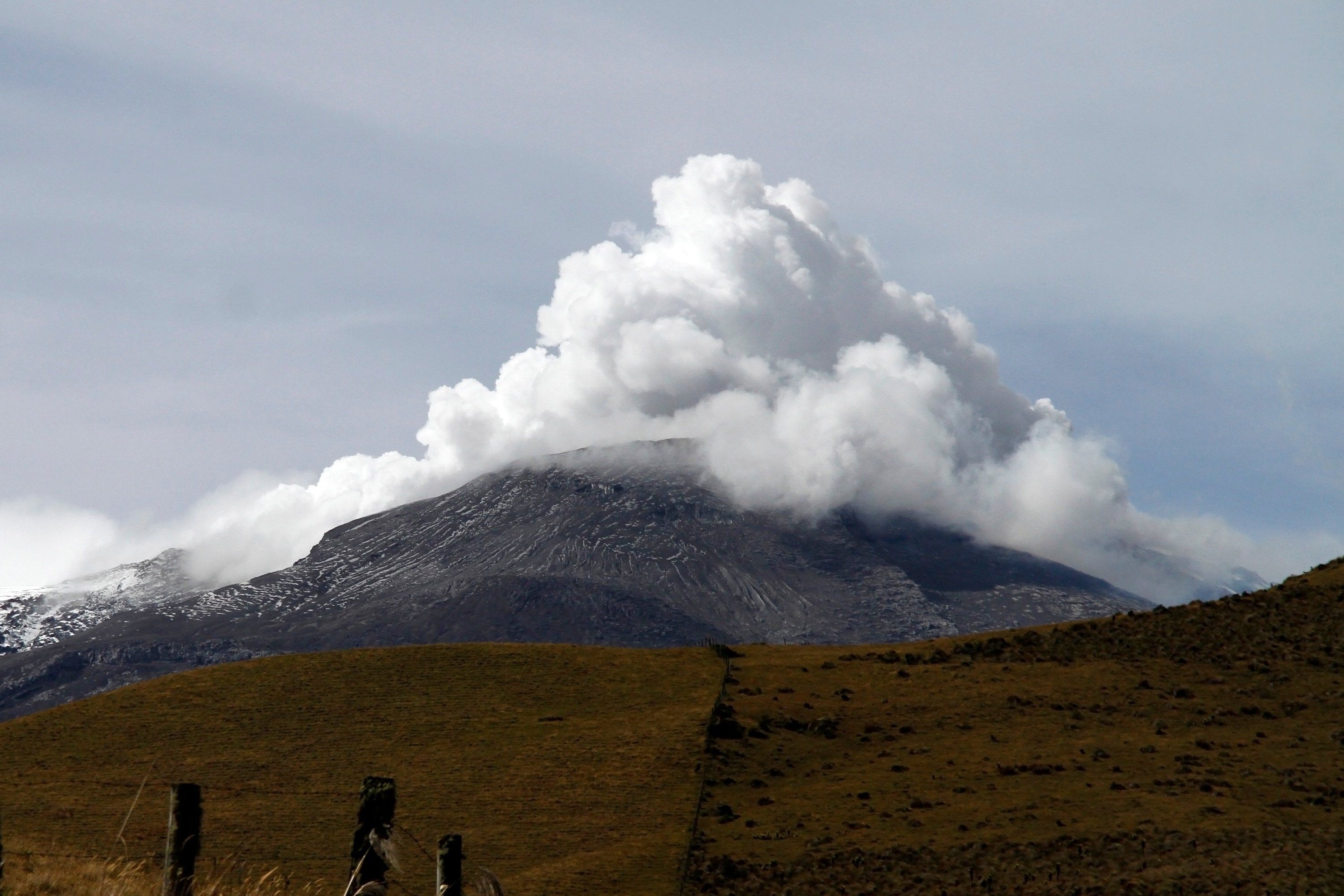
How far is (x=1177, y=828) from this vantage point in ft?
153

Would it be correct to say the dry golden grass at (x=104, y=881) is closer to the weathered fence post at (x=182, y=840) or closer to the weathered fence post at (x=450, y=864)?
the weathered fence post at (x=182, y=840)

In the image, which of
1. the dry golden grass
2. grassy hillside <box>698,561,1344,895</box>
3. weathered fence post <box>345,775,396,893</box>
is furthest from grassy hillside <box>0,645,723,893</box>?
weathered fence post <box>345,775,396,893</box>

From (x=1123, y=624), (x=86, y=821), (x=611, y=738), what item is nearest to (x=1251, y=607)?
(x=1123, y=624)

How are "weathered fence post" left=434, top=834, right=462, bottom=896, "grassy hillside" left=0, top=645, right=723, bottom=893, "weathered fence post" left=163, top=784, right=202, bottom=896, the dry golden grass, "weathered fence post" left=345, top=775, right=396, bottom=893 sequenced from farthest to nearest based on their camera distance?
"grassy hillside" left=0, top=645, right=723, bottom=893 → "weathered fence post" left=345, top=775, right=396, bottom=893 → "weathered fence post" left=163, top=784, right=202, bottom=896 → "weathered fence post" left=434, top=834, right=462, bottom=896 → the dry golden grass

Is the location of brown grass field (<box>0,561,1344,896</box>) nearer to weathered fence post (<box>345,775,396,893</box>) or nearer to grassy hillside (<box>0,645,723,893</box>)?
grassy hillside (<box>0,645,723,893</box>)

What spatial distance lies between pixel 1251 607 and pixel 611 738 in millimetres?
42992

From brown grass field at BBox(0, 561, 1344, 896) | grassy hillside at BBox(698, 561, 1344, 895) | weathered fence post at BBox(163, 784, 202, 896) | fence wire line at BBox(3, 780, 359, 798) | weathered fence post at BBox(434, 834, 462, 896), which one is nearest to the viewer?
weathered fence post at BBox(434, 834, 462, 896)

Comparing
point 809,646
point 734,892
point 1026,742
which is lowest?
point 734,892

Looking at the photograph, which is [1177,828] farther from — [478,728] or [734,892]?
[478,728]

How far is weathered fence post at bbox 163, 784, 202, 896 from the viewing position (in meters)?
11.1

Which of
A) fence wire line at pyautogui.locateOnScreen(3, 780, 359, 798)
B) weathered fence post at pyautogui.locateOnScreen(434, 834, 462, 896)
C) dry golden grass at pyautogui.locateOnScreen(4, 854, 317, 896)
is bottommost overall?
fence wire line at pyautogui.locateOnScreen(3, 780, 359, 798)

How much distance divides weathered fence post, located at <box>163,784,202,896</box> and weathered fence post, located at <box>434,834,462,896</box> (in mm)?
2255

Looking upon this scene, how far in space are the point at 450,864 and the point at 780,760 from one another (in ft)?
157

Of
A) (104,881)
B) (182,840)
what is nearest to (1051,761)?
(182,840)
